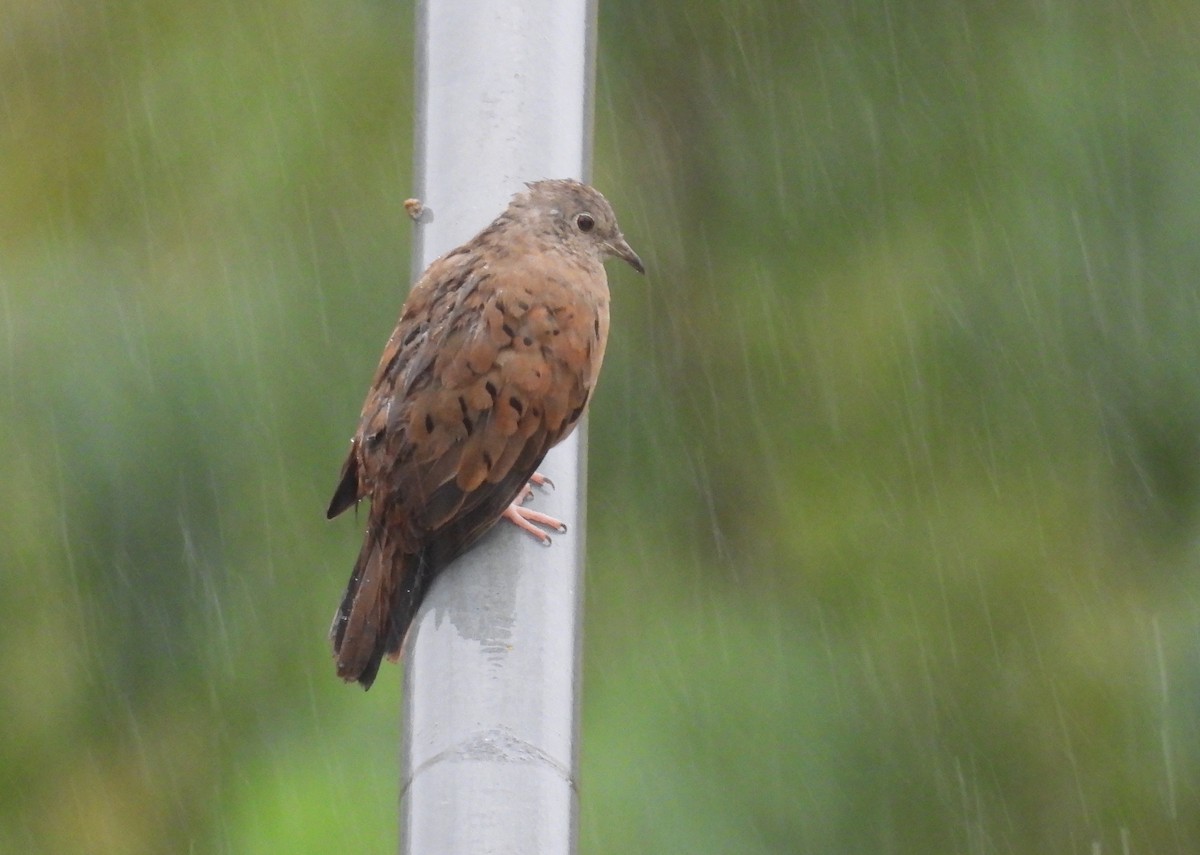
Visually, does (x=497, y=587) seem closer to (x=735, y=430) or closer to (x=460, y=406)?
(x=460, y=406)

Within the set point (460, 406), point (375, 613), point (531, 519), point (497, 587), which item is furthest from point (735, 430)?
point (497, 587)

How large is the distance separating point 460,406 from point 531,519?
2.38ft

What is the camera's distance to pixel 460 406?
308 cm

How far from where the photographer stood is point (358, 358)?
245 inches

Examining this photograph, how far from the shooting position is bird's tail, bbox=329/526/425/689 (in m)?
2.86

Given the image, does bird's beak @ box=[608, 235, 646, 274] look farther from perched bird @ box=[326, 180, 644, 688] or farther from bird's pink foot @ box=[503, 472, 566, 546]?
bird's pink foot @ box=[503, 472, 566, 546]

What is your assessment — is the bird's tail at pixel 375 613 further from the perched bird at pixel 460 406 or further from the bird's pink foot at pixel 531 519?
the bird's pink foot at pixel 531 519

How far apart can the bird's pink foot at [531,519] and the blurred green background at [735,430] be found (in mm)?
3377

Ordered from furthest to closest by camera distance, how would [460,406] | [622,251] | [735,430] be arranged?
[735,430], [622,251], [460,406]

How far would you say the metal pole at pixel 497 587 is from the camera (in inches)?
73.4

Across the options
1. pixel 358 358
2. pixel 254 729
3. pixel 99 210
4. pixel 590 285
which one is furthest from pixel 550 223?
pixel 99 210

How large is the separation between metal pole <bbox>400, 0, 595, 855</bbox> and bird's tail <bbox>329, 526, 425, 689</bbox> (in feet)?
1.10

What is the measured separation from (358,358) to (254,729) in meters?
1.24

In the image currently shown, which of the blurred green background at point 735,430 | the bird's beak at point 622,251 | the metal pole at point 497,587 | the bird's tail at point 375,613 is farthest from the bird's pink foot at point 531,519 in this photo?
the blurred green background at point 735,430
